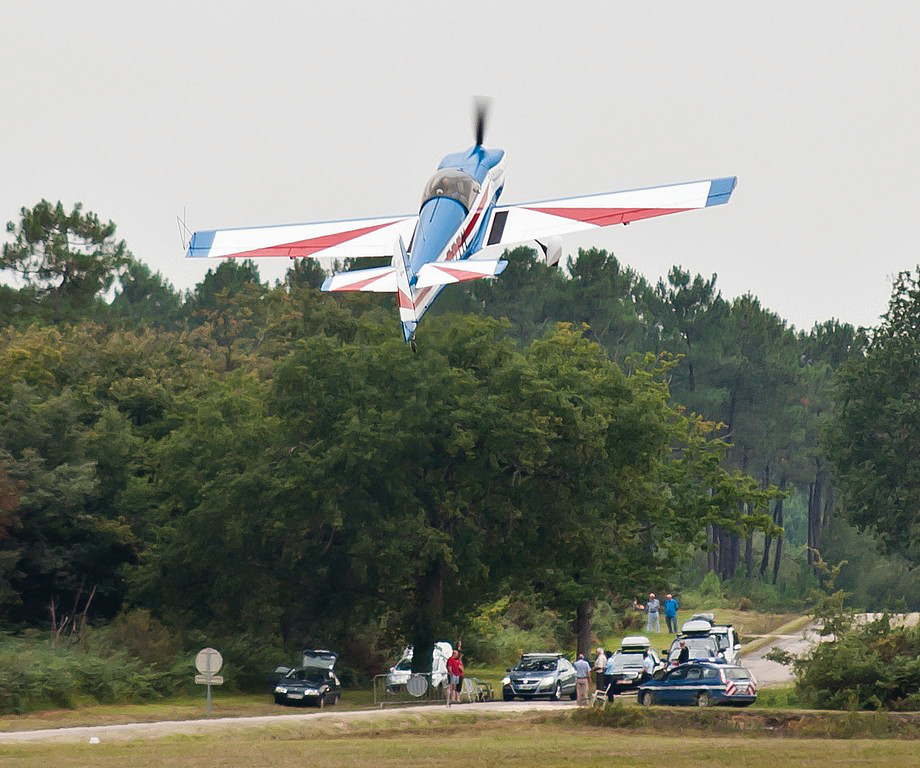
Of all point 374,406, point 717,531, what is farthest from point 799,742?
point 717,531

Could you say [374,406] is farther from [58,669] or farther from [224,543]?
[58,669]

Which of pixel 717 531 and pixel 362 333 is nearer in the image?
pixel 362 333

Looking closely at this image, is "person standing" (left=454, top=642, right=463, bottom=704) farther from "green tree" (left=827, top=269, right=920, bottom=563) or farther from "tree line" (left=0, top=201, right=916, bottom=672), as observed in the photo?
"green tree" (left=827, top=269, right=920, bottom=563)

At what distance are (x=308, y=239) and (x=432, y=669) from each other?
50.9 feet

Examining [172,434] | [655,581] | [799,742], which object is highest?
[172,434]

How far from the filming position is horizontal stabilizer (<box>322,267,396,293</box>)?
116ft

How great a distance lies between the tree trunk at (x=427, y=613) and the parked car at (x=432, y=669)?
0.29 m

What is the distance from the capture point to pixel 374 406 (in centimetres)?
5191

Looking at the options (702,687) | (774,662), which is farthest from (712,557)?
(702,687)

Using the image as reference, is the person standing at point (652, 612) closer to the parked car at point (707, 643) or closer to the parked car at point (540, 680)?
the parked car at point (707, 643)

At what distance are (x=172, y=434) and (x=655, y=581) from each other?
60.1 feet

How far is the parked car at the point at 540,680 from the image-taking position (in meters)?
47.4

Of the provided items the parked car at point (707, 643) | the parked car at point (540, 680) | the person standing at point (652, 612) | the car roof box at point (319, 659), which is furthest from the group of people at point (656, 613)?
the car roof box at point (319, 659)

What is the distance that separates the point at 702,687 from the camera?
136 feet
